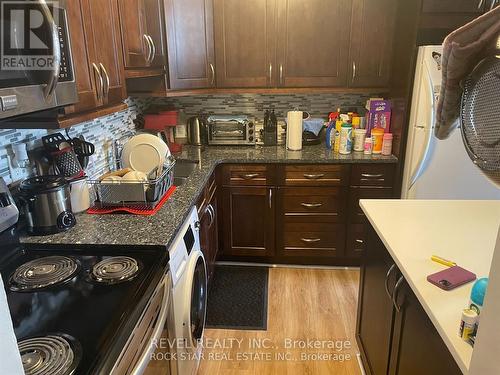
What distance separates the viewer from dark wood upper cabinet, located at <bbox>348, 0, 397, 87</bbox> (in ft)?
8.54

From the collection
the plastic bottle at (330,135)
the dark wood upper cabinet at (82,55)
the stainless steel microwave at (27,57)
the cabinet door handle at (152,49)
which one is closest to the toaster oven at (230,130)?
the plastic bottle at (330,135)

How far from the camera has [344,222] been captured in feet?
9.23

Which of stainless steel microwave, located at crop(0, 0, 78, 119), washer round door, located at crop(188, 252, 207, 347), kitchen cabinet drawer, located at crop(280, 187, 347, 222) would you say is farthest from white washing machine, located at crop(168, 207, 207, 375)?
kitchen cabinet drawer, located at crop(280, 187, 347, 222)

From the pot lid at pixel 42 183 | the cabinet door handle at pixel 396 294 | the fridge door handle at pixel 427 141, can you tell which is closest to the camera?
the cabinet door handle at pixel 396 294

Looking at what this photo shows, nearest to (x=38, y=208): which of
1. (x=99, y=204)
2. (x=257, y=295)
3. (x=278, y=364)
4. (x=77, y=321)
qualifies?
(x=99, y=204)

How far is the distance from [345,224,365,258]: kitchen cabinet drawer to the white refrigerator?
0.47m

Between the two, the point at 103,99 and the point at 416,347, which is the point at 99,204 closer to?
the point at 103,99

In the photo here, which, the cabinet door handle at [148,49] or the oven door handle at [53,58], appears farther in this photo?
the cabinet door handle at [148,49]

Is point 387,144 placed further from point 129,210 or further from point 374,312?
point 129,210

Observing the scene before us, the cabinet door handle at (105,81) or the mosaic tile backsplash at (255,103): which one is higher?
the cabinet door handle at (105,81)

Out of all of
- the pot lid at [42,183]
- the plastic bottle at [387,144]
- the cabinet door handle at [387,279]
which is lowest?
the cabinet door handle at [387,279]

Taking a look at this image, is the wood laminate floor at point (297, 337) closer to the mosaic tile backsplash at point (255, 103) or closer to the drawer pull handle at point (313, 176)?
the drawer pull handle at point (313, 176)

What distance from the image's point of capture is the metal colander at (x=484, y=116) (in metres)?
0.72

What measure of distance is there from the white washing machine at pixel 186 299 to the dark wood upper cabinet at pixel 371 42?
5.52 feet
